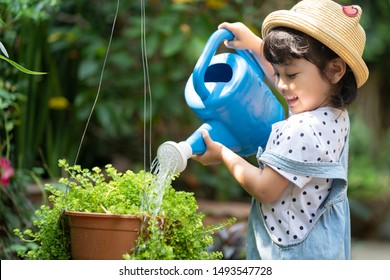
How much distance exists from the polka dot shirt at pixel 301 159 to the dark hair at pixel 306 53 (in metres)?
0.06

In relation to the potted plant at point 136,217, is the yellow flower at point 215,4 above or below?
above

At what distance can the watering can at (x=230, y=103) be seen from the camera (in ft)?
5.97

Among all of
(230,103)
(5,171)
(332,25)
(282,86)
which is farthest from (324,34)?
(5,171)

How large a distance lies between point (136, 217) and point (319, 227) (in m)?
0.49

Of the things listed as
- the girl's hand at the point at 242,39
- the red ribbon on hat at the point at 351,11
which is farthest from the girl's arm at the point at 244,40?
the red ribbon on hat at the point at 351,11

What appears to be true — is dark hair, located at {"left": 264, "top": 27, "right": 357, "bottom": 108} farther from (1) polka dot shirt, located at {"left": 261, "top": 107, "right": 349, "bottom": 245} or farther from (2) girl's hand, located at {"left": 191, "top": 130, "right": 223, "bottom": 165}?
(2) girl's hand, located at {"left": 191, "top": 130, "right": 223, "bottom": 165}

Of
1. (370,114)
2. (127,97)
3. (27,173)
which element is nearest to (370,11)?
(370,114)

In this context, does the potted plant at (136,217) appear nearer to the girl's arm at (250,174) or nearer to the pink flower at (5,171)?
the girl's arm at (250,174)

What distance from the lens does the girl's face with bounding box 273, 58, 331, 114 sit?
5.83 feet

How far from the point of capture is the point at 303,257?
1762mm

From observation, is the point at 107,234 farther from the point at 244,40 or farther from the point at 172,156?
the point at 244,40

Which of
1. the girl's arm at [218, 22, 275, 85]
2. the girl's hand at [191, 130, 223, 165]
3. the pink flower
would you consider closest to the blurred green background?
the pink flower

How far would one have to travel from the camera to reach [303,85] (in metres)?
1.78

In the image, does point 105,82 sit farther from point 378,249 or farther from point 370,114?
point 370,114
